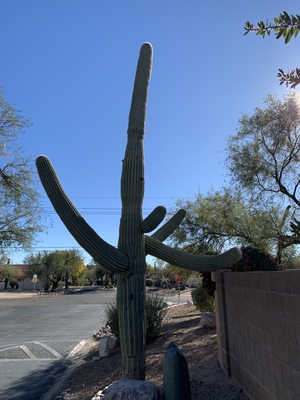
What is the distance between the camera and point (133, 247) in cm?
571

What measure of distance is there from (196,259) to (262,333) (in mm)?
2006

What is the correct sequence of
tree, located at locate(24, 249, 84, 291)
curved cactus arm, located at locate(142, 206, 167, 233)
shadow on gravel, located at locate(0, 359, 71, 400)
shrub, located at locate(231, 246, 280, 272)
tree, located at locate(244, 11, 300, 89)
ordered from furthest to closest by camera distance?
tree, located at locate(24, 249, 84, 291)
shrub, located at locate(231, 246, 280, 272)
shadow on gravel, located at locate(0, 359, 71, 400)
curved cactus arm, located at locate(142, 206, 167, 233)
tree, located at locate(244, 11, 300, 89)

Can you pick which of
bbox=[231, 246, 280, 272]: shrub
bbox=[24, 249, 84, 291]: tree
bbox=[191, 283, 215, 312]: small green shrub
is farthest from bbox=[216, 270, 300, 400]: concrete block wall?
bbox=[24, 249, 84, 291]: tree

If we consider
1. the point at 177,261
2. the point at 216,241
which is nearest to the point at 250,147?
the point at 216,241

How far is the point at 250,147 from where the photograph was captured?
1363 centimetres

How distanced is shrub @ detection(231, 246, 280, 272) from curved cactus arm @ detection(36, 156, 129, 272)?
358cm

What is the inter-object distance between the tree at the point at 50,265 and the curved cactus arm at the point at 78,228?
2433 inches

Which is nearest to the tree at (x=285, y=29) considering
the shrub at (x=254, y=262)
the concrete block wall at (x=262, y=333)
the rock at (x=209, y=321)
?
the concrete block wall at (x=262, y=333)

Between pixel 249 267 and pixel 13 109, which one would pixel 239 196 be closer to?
pixel 249 267

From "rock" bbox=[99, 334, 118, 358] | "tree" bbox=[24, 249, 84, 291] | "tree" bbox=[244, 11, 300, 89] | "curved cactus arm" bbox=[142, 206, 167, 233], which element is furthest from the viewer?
"tree" bbox=[24, 249, 84, 291]

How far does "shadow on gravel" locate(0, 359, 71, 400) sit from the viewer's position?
6461 mm

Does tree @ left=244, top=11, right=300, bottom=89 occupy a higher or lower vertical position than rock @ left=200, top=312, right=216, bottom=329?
higher

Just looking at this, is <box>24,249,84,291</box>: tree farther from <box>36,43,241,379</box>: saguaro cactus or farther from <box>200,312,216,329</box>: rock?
<box>36,43,241,379</box>: saguaro cactus

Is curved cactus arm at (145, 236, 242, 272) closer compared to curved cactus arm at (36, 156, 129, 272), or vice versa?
curved cactus arm at (36, 156, 129, 272)
